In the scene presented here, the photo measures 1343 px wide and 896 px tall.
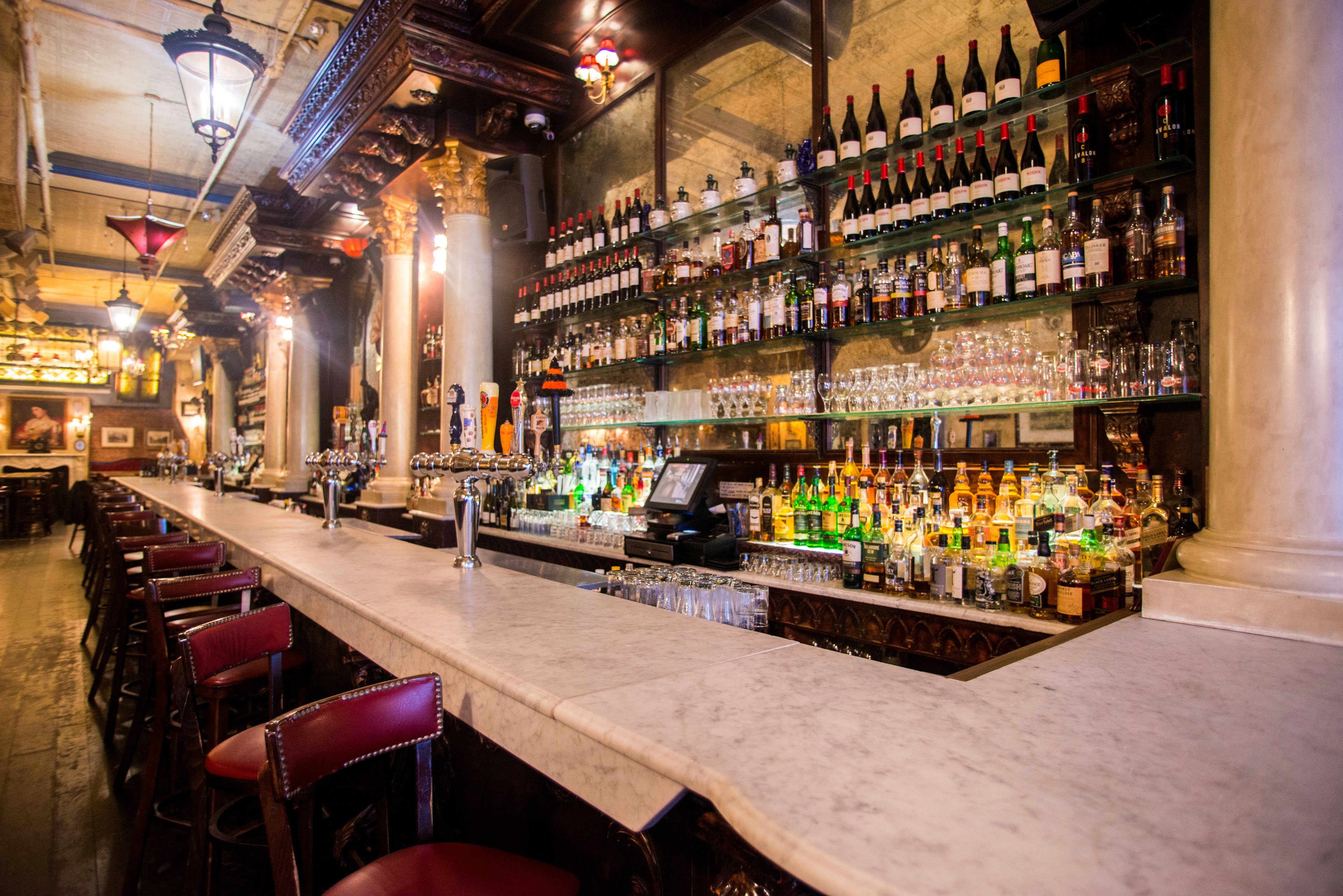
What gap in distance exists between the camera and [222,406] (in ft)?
51.0

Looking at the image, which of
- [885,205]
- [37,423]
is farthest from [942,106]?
[37,423]

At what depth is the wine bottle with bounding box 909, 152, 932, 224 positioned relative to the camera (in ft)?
9.59

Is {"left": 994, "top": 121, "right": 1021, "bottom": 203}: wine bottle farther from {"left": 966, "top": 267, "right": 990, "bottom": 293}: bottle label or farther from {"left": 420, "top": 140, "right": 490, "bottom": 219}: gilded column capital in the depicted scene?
{"left": 420, "top": 140, "right": 490, "bottom": 219}: gilded column capital

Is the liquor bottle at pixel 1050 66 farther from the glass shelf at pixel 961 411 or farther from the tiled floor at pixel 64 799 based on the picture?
the tiled floor at pixel 64 799

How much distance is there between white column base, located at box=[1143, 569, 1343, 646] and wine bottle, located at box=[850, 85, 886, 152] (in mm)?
2090

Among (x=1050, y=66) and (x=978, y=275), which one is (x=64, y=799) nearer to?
(x=978, y=275)

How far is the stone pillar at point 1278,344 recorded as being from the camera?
1.60m

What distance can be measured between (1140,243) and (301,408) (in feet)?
32.2

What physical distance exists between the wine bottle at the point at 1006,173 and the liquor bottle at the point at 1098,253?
0.30m

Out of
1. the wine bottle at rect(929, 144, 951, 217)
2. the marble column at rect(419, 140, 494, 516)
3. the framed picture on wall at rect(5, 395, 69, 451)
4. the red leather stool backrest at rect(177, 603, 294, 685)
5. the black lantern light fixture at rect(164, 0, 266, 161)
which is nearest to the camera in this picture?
the red leather stool backrest at rect(177, 603, 294, 685)

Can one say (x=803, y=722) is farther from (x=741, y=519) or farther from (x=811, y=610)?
(x=741, y=519)

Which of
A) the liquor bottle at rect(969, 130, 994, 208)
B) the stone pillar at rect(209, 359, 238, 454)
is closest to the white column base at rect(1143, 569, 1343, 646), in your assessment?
the liquor bottle at rect(969, 130, 994, 208)

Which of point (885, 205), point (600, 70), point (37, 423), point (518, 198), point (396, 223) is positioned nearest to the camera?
point (885, 205)

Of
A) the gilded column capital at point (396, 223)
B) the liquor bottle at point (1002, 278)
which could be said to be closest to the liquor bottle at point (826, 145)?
the liquor bottle at point (1002, 278)
